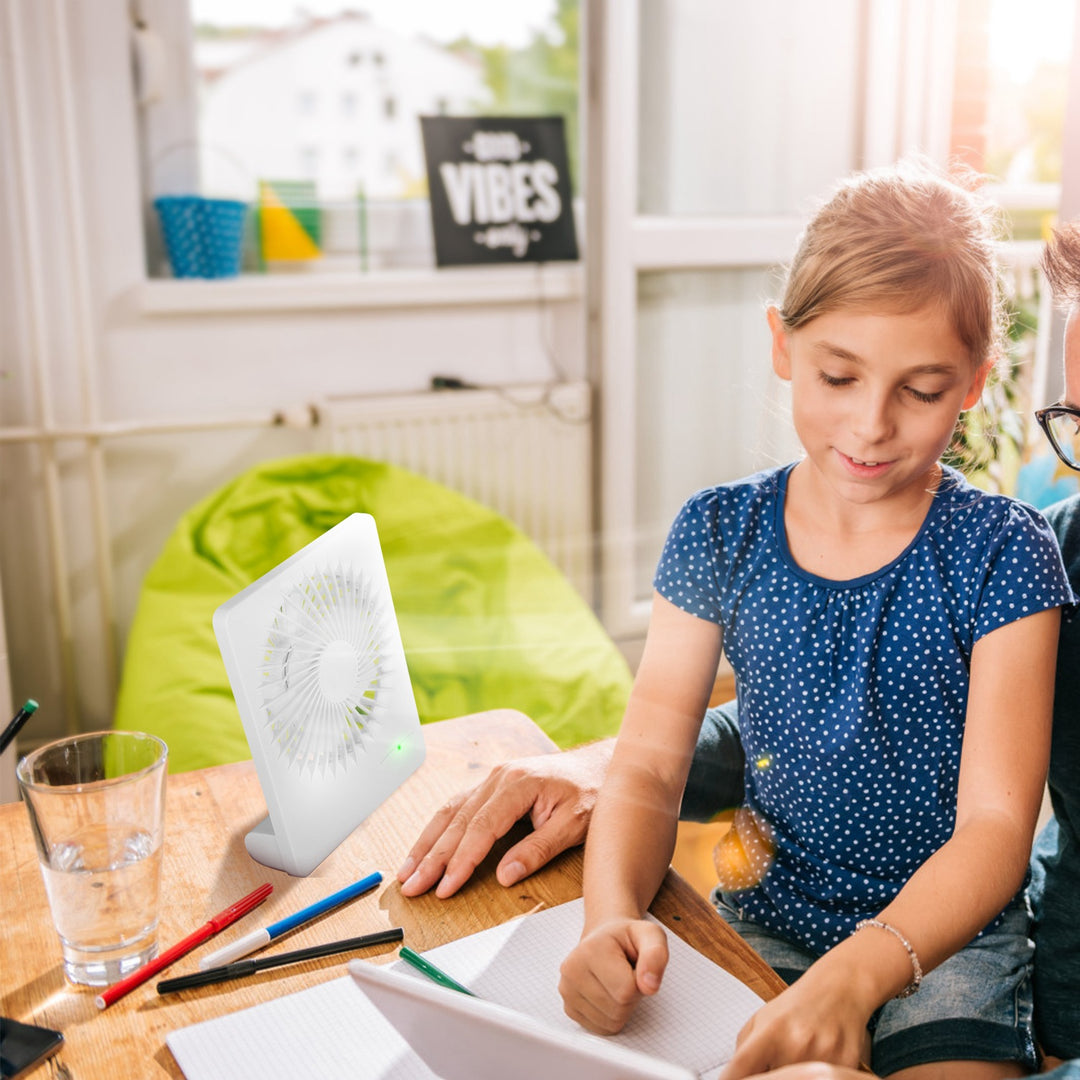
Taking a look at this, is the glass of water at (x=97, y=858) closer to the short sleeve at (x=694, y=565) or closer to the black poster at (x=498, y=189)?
the short sleeve at (x=694, y=565)

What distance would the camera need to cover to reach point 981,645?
2.75ft

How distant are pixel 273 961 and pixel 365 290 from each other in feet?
6.04

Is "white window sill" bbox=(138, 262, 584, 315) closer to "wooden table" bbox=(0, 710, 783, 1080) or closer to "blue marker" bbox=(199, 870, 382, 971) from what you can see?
"wooden table" bbox=(0, 710, 783, 1080)

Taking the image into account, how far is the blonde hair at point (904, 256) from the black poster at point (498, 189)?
5.26 ft

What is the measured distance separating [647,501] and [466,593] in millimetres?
758

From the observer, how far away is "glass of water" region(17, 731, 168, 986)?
0.66 metres

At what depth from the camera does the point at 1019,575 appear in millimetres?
833

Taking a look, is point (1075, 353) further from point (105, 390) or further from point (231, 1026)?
point (105, 390)

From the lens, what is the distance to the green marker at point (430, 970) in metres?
0.65

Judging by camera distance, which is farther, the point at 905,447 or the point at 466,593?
the point at 466,593

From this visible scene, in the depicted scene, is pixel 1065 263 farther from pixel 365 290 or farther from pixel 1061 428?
pixel 365 290

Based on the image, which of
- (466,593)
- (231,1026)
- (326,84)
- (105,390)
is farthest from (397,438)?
(231,1026)

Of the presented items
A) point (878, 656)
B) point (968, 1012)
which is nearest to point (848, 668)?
point (878, 656)

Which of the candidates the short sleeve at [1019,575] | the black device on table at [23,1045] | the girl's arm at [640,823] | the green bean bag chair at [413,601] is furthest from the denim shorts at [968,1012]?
the green bean bag chair at [413,601]
